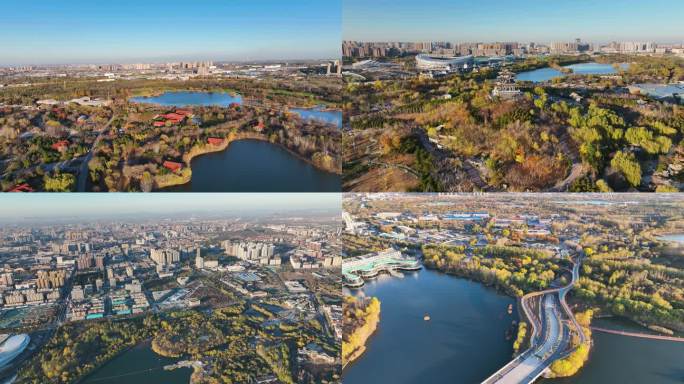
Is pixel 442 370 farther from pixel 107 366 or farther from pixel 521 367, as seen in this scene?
pixel 107 366

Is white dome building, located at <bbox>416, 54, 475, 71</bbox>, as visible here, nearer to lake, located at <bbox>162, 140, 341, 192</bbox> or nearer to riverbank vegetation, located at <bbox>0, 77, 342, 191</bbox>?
riverbank vegetation, located at <bbox>0, 77, 342, 191</bbox>

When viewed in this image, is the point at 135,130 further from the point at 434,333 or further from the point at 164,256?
the point at 434,333

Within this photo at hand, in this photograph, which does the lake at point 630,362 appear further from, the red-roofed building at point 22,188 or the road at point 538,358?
the red-roofed building at point 22,188

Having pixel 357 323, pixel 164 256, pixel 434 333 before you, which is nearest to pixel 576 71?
pixel 434 333

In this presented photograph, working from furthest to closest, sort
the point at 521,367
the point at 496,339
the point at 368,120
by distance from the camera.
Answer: the point at 368,120 < the point at 496,339 < the point at 521,367

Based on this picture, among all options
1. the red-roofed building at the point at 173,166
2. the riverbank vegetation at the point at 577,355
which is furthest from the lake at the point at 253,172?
the riverbank vegetation at the point at 577,355

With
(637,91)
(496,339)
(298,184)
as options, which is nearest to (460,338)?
(496,339)
